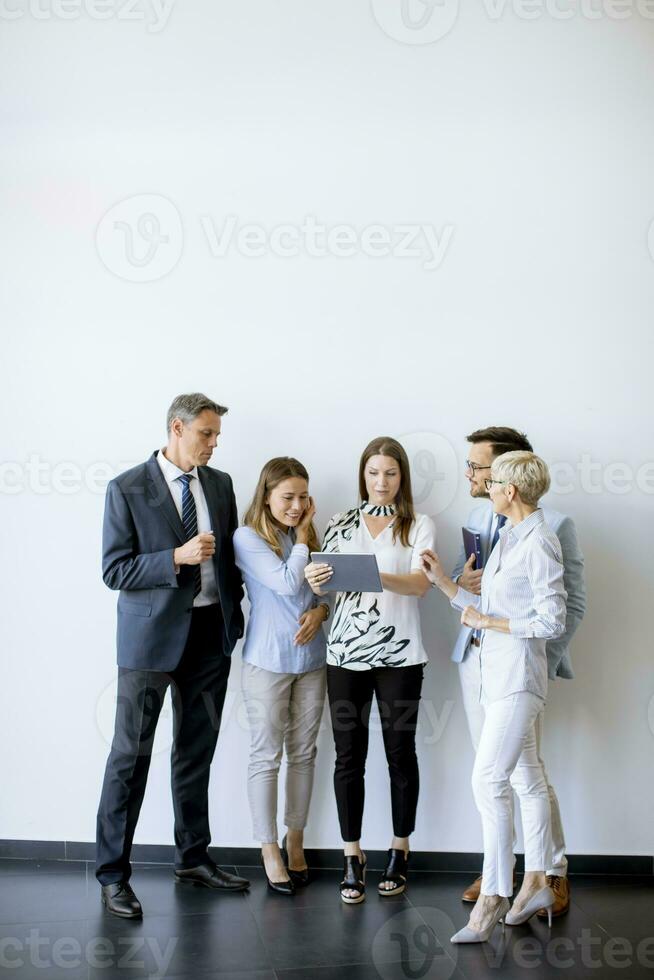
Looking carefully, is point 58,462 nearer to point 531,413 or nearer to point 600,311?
point 531,413

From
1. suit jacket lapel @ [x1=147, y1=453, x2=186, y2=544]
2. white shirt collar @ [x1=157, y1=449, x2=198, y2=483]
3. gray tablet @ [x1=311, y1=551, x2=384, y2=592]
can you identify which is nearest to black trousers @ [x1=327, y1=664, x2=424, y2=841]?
gray tablet @ [x1=311, y1=551, x2=384, y2=592]

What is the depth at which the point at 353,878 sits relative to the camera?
355cm

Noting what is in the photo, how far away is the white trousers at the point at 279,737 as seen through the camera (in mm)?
3623

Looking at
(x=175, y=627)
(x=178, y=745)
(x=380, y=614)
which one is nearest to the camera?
(x=175, y=627)

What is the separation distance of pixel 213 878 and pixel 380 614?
122 centimetres

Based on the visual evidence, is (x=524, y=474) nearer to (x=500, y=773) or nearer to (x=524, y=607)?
(x=524, y=607)

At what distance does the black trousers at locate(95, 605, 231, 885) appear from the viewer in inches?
134

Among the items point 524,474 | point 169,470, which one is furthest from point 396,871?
point 169,470

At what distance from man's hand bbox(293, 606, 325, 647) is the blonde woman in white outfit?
2.30 ft

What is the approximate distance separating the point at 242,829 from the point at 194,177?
9.12 feet

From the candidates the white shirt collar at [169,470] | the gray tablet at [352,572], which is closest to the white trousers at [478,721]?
the gray tablet at [352,572]

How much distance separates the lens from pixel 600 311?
3979 mm

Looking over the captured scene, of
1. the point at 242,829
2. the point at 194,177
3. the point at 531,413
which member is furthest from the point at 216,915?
the point at 194,177

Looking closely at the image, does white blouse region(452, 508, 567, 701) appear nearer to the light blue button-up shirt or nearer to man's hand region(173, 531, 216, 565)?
the light blue button-up shirt
